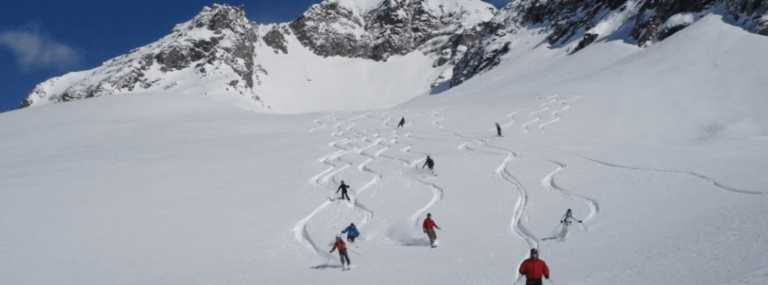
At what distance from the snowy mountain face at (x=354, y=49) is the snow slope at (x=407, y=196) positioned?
37.1 m

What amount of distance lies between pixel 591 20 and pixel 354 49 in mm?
110920

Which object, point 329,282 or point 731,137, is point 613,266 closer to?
point 329,282

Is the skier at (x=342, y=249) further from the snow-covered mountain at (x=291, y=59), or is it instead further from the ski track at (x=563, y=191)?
the snow-covered mountain at (x=291, y=59)

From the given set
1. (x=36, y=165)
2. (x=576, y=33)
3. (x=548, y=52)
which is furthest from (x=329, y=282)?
(x=576, y=33)

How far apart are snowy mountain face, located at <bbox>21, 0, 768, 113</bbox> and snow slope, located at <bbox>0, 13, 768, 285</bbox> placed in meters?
37.1

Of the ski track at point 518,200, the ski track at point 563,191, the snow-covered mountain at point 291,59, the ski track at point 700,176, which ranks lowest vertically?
the ski track at point 700,176

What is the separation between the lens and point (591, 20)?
86688mm

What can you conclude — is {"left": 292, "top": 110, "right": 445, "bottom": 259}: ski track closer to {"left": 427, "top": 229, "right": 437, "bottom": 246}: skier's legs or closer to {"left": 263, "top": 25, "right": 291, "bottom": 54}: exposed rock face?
{"left": 427, "top": 229, "right": 437, "bottom": 246}: skier's legs

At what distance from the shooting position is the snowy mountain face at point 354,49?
77619mm

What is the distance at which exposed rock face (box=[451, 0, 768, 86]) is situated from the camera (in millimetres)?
56106

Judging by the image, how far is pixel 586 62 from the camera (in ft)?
203

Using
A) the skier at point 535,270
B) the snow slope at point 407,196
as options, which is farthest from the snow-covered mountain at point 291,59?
the skier at point 535,270

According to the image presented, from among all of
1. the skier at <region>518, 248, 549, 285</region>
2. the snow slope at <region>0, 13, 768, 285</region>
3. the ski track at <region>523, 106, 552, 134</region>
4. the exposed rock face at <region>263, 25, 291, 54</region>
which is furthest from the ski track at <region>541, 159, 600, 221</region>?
the exposed rock face at <region>263, 25, 291, 54</region>

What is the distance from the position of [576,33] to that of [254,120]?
6415 cm
